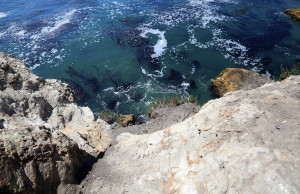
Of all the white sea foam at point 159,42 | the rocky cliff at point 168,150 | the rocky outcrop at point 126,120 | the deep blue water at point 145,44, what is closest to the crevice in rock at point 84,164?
the rocky cliff at point 168,150

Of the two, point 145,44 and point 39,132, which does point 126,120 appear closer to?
point 39,132

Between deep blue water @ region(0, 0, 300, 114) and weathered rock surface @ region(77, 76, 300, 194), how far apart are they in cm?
721

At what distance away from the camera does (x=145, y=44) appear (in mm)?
20016

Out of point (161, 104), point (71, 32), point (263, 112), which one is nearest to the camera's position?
point (263, 112)

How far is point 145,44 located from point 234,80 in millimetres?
9505

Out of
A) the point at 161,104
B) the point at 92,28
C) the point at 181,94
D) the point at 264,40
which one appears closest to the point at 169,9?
the point at 92,28

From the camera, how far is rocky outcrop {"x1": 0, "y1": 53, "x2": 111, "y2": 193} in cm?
446

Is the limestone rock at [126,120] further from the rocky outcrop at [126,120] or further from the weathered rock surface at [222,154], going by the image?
the weathered rock surface at [222,154]

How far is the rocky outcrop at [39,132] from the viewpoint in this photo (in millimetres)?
4457

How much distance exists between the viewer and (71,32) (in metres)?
22.4

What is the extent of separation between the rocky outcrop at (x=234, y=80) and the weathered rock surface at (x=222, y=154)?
6951 mm

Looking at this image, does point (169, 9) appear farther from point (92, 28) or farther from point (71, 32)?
point (71, 32)

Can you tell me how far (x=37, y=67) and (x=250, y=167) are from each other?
59.2ft

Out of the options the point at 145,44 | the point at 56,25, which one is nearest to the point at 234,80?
the point at 145,44
